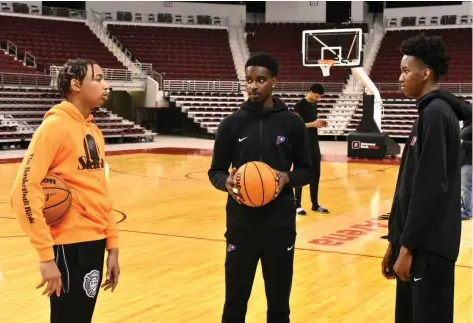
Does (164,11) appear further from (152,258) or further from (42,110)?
(152,258)

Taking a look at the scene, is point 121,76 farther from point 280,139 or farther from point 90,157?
point 90,157

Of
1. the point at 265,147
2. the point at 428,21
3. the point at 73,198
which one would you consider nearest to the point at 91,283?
the point at 73,198

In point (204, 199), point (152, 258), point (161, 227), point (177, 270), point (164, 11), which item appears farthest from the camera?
point (164, 11)

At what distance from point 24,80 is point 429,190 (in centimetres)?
2026

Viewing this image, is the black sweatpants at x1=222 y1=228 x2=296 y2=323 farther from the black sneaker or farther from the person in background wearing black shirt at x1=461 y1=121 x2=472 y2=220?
the black sneaker

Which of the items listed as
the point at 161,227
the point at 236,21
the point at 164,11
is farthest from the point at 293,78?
the point at 161,227

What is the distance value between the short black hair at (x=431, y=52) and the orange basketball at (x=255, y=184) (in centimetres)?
80

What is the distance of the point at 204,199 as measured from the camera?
368 inches

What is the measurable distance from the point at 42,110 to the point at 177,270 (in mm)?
16079

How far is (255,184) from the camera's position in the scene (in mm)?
2748

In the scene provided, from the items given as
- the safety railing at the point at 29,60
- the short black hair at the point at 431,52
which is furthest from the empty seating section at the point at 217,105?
the short black hair at the point at 431,52

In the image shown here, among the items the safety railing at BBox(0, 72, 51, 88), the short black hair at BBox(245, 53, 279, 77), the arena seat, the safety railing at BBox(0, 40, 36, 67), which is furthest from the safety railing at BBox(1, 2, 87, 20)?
the short black hair at BBox(245, 53, 279, 77)

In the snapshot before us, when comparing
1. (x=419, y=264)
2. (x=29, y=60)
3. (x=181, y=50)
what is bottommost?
(x=419, y=264)

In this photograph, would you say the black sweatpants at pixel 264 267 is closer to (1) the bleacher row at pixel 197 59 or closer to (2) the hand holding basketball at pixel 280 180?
(2) the hand holding basketball at pixel 280 180
